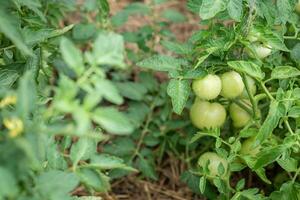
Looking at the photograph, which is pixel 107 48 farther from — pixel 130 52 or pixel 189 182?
pixel 130 52

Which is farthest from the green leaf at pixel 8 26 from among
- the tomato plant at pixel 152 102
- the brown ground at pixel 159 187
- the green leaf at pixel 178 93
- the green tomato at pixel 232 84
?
the brown ground at pixel 159 187

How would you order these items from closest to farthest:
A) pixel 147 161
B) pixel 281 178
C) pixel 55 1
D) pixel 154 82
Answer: pixel 55 1, pixel 281 178, pixel 147 161, pixel 154 82

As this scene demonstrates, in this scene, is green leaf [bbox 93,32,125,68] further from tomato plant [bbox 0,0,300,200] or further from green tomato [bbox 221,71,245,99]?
green tomato [bbox 221,71,245,99]

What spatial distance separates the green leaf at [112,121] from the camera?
2.66 ft

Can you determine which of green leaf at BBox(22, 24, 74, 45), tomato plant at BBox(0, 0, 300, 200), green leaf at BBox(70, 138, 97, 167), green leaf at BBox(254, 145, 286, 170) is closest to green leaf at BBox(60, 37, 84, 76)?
tomato plant at BBox(0, 0, 300, 200)

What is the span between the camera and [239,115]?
1.57 metres

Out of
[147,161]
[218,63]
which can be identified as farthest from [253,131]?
[147,161]

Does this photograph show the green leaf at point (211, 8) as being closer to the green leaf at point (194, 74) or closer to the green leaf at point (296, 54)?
the green leaf at point (194, 74)

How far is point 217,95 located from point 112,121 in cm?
65

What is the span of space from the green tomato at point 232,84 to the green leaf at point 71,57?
0.65 m

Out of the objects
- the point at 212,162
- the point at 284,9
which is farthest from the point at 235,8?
the point at 212,162

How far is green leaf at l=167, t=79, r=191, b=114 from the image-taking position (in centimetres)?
134

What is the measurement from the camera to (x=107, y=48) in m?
0.88

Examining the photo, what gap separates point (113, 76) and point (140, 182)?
0.46 m
